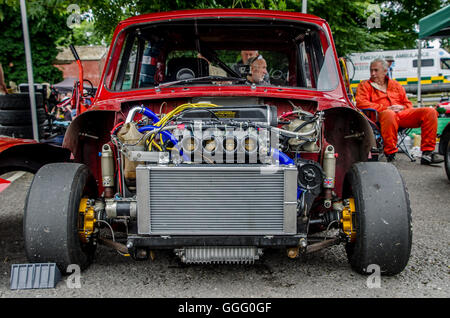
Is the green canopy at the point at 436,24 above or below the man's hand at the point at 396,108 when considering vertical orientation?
above

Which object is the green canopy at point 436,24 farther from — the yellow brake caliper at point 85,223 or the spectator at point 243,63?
the yellow brake caliper at point 85,223

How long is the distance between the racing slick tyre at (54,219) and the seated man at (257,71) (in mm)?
2009

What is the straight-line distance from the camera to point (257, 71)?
4301mm

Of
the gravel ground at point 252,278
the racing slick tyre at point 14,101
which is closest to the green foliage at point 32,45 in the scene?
the racing slick tyre at point 14,101

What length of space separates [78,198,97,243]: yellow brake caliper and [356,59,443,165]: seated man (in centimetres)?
517

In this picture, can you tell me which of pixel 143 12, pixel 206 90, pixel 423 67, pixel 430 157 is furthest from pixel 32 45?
pixel 206 90

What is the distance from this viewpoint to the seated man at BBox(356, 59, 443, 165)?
280 inches

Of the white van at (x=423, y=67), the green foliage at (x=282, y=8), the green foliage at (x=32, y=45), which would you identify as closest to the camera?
the green foliage at (x=282, y=8)

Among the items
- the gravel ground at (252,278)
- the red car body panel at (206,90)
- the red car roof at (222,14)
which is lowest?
the gravel ground at (252,278)

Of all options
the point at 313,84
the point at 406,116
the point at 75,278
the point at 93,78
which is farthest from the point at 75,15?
the point at 93,78

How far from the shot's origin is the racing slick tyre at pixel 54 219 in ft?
8.91

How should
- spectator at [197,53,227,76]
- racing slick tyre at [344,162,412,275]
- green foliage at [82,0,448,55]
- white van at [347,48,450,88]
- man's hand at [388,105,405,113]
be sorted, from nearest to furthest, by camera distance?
racing slick tyre at [344,162,412,275]
spectator at [197,53,227,76]
green foliage at [82,0,448,55]
man's hand at [388,105,405,113]
white van at [347,48,450,88]

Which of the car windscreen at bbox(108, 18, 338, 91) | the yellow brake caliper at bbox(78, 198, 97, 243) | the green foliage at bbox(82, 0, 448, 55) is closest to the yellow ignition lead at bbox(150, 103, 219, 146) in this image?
the car windscreen at bbox(108, 18, 338, 91)

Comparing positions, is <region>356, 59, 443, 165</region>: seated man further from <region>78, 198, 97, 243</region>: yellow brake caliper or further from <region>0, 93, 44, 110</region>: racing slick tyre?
<region>0, 93, 44, 110</region>: racing slick tyre
